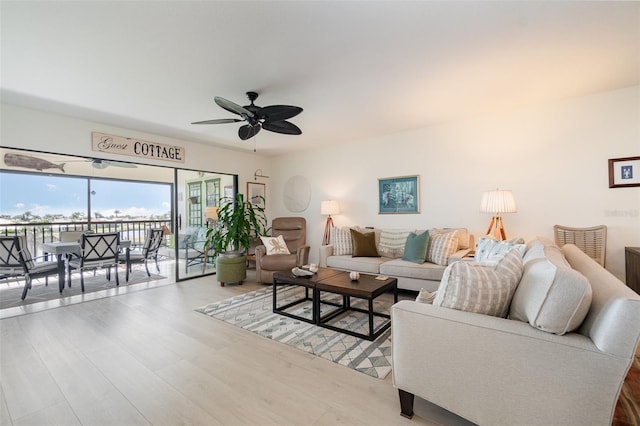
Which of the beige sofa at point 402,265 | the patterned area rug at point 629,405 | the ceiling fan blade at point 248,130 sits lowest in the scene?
the patterned area rug at point 629,405

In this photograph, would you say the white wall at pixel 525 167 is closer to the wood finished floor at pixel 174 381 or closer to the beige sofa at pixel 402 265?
the beige sofa at pixel 402 265

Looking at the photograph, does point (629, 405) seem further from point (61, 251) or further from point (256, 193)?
point (61, 251)

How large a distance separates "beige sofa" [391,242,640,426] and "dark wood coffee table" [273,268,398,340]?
0.96 meters

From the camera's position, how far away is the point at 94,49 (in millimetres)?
2156

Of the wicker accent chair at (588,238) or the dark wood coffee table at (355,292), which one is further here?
→ the wicker accent chair at (588,238)

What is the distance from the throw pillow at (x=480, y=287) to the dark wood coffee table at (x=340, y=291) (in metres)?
1.07

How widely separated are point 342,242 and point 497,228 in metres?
2.20

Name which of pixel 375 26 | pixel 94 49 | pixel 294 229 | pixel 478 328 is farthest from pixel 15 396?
pixel 294 229

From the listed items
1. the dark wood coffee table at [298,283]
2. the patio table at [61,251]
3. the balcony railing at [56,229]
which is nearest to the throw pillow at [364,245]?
the dark wood coffee table at [298,283]

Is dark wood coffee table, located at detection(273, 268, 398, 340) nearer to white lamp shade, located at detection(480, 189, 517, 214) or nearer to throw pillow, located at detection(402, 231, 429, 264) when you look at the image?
throw pillow, located at detection(402, 231, 429, 264)

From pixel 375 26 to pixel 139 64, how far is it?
2041 millimetres

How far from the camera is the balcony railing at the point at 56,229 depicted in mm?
5230

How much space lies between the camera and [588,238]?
3.11 meters

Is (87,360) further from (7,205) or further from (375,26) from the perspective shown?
(7,205)
